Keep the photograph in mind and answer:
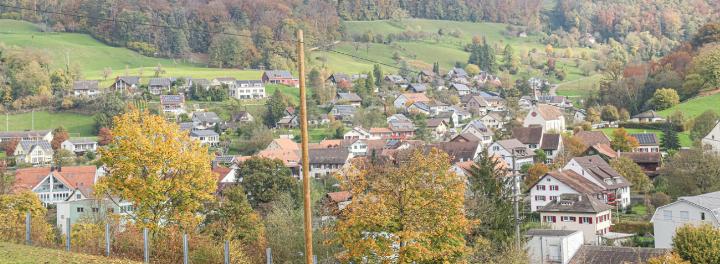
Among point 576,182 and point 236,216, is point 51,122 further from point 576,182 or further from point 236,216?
point 236,216

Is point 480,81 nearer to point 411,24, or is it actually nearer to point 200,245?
point 411,24

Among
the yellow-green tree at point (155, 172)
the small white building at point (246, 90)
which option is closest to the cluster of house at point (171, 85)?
the small white building at point (246, 90)

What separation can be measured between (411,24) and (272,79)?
4989cm

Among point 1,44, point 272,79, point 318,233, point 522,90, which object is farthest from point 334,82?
point 318,233

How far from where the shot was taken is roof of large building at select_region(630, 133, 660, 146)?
5391cm

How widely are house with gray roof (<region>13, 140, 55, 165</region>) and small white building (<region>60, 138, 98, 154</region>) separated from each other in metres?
1.14

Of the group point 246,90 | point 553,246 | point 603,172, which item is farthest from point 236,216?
point 246,90

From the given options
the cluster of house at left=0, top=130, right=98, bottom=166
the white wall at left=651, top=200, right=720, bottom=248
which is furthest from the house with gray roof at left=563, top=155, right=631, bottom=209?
the cluster of house at left=0, top=130, right=98, bottom=166

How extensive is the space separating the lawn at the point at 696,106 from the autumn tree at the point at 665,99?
0.69m

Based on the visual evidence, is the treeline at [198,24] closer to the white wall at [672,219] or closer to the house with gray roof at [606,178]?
the house with gray roof at [606,178]

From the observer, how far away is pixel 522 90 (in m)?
89.7

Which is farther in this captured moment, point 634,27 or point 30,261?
point 634,27

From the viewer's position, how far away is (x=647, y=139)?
179ft

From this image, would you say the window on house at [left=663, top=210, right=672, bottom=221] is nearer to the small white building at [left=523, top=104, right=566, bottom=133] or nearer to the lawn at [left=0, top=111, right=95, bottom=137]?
the small white building at [left=523, top=104, right=566, bottom=133]
